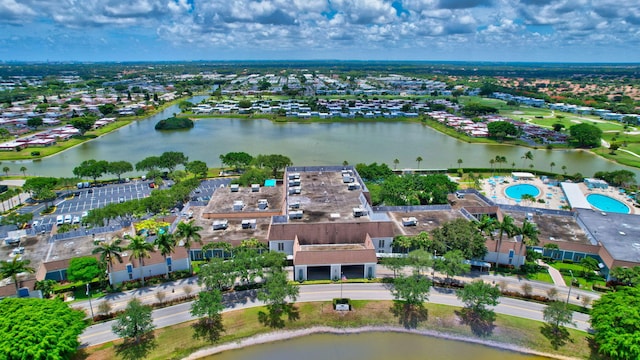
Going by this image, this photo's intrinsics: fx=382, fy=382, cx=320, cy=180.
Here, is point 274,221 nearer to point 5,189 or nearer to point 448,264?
point 448,264

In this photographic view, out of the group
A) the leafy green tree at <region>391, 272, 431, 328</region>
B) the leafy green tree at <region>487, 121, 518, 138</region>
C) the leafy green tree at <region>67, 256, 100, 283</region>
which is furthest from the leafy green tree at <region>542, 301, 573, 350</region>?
the leafy green tree at <region>487, 121, 518, 138</region>

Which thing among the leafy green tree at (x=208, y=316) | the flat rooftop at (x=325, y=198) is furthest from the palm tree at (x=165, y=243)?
the flat rooftop at (x=325, y=198)

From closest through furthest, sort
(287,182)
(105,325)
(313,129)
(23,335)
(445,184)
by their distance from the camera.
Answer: (23,335), (105,325), (287,182), (445,184), (313,129)

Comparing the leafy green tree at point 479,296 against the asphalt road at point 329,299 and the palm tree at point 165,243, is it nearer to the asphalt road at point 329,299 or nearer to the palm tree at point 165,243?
the asphalt road at point 329,299

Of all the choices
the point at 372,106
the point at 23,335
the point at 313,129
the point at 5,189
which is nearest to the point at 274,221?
the point at 23,335

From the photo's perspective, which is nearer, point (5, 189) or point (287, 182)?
point (287, 182)

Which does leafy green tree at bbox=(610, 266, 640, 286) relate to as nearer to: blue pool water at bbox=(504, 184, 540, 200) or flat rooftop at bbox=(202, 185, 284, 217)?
blue pool water at bbox=(504, 184, 540, 200)
